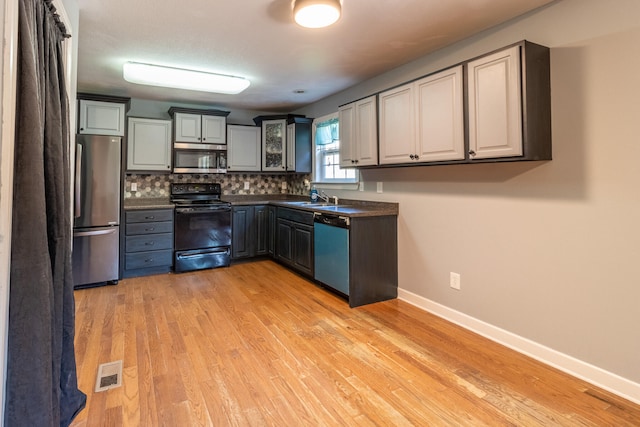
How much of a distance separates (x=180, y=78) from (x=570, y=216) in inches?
145

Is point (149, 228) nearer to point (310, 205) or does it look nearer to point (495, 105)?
point (310, 205)

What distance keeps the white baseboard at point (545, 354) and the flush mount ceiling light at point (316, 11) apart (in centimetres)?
246

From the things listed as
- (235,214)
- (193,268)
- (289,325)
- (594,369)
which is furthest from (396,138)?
(193,268)

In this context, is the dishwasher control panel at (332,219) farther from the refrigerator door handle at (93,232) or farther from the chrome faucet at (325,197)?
the refrigerator door handle at (93,232)

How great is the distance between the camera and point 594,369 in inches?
81.4

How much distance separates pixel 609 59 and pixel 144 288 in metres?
4.41

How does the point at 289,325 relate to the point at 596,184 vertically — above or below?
below

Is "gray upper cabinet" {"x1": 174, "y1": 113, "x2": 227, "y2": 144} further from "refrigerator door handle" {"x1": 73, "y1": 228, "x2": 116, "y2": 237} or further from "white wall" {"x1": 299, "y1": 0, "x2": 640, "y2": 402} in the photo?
"white wall" {"x1": 299, "y1": 0, "x2": 640, "y2": 402}

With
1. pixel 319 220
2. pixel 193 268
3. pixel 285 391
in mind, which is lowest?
pixel 285 391

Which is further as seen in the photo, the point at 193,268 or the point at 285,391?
the point at 193,268

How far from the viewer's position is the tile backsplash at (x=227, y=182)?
16.0ft

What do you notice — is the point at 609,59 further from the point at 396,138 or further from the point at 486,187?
the point at 396,138

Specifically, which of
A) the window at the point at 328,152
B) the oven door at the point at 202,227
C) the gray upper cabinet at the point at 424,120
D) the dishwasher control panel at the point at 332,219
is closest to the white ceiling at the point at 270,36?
the gray upper cabinet at the point at 424,120

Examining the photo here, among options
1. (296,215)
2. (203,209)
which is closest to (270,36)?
(296,215)
